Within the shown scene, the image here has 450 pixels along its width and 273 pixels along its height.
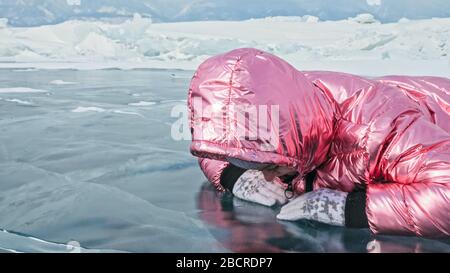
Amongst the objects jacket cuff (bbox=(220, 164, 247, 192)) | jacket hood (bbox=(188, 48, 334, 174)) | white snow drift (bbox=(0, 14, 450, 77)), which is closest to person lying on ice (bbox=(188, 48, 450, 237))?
jacket hood (bbox=(188, 48, 334, 174))

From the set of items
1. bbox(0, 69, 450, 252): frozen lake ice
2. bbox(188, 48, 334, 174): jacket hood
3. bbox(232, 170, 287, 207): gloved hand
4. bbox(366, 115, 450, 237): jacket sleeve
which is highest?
bbox(188, 48, 334, 174): jacket hood

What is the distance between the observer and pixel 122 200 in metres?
1.53

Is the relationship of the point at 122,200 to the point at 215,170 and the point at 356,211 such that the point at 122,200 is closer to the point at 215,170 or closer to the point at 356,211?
the point at 215,170

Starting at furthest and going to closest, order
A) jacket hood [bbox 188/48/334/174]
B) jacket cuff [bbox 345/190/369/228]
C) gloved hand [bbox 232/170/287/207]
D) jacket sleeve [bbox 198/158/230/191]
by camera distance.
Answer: jacket sleeve [bbox 198/158/230/191] < gloved hand [bbox 232/170/287/207] < jacket cuff [bbox 345/190/369/228] < jacket hood [bbox 188/48/334/174]

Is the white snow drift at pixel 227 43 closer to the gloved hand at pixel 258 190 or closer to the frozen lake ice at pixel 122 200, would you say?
the frozen lake ice at pixel 122 200

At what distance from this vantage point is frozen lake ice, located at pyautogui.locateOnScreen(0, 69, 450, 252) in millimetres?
1226

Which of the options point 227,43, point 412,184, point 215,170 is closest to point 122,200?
point 215,170

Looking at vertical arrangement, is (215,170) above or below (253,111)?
below

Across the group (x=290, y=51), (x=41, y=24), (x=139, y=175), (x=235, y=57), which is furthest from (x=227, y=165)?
(x=41, y=24)

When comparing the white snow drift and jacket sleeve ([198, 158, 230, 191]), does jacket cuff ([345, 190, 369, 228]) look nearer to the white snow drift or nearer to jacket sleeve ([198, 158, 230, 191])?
jacket sleeve ([198, 158, 230, 191])

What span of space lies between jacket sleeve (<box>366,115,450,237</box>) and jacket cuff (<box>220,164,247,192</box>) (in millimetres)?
419

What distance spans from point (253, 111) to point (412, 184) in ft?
1.27

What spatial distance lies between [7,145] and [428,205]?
166cm

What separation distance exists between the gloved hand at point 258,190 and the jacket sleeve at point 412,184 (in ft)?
0.96
